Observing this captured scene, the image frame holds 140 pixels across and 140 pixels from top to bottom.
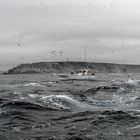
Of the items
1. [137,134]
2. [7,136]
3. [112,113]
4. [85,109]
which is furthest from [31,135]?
[85,109]

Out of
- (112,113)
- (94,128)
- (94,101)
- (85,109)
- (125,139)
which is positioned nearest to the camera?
(125,139)

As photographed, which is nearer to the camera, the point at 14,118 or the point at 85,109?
the point at 14,118

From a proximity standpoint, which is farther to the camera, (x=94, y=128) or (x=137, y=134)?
(x=94, y=128)

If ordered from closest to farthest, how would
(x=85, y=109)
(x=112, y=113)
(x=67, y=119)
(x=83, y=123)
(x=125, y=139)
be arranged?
(x=125, y=139) → (x=83, y=123) → (x=67, y=119) → (x=112, y=113) → (x=85, y=109)

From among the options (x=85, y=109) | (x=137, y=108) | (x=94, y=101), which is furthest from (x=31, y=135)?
(x=94, y=101)

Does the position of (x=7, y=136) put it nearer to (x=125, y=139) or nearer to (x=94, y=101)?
(x=125, y=139)

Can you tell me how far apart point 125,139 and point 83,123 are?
5.87m

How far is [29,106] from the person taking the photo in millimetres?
37594

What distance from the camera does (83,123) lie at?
28688 millimetres

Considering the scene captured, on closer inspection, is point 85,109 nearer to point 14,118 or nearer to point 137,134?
point 14,118

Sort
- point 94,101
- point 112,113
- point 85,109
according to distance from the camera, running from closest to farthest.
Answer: point 112,113
point 85,109
point 94,101

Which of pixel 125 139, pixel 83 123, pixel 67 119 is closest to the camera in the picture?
pixel 125 139

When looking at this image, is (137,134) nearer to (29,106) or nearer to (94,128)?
(94,128)

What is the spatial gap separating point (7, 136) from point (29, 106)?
523 inches
